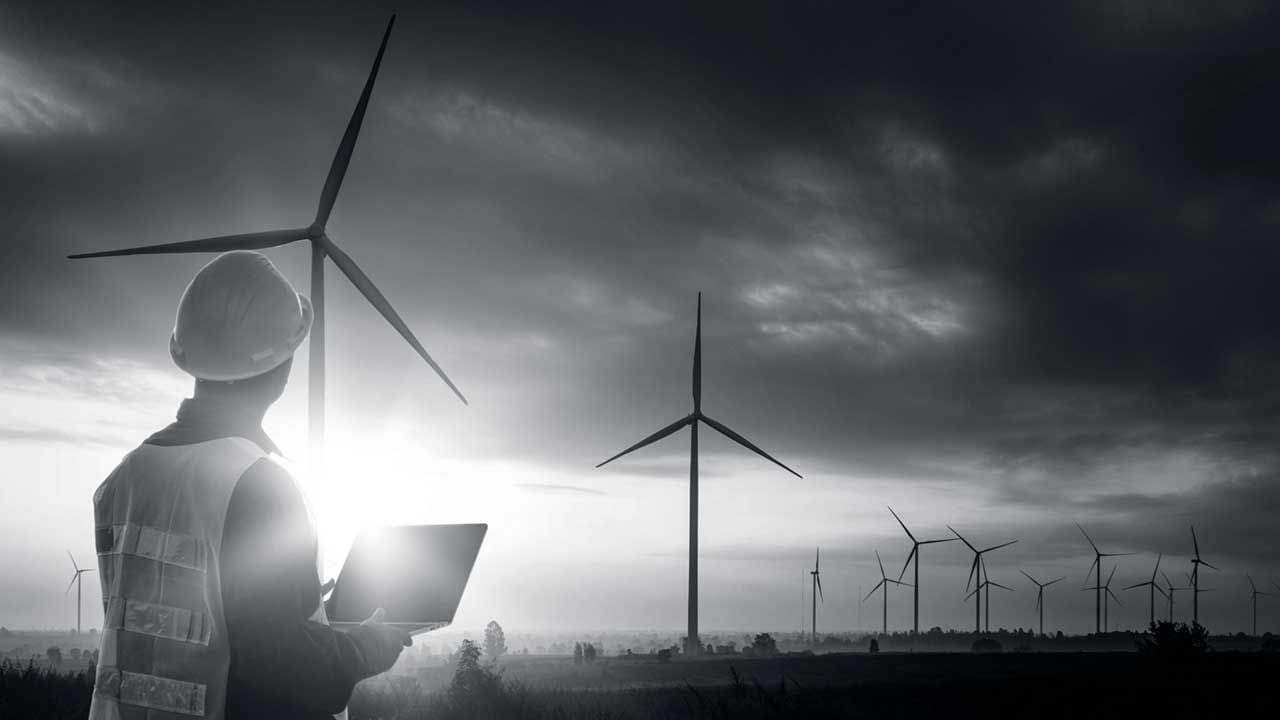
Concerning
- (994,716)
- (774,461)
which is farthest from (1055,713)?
(774,461)

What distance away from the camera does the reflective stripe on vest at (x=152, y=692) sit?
435 centimetres

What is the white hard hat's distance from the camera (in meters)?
4.77

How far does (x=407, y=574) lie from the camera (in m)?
5.12

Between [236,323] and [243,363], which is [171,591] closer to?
[243,363]

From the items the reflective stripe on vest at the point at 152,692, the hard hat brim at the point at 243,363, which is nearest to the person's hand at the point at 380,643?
the reflective stripe on vest at the point at 152,692

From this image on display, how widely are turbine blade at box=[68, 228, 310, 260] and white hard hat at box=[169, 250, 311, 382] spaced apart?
1133 inches

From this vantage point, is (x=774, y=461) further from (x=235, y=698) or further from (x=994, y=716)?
(x=235, y=698)

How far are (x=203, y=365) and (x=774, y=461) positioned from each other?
217 ft

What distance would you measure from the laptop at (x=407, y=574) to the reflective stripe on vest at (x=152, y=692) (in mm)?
797

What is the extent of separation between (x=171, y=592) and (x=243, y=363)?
106 centimetres

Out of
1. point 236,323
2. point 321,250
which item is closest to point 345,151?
point 321,250

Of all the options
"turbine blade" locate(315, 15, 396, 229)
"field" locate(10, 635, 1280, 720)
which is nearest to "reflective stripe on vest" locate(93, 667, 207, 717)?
→ "field" locate(10, 635, 1280, 720)

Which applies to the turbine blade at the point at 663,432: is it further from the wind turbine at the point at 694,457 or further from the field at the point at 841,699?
the field at the point at 841,699

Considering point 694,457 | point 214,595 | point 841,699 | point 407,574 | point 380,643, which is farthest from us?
point 694,457
